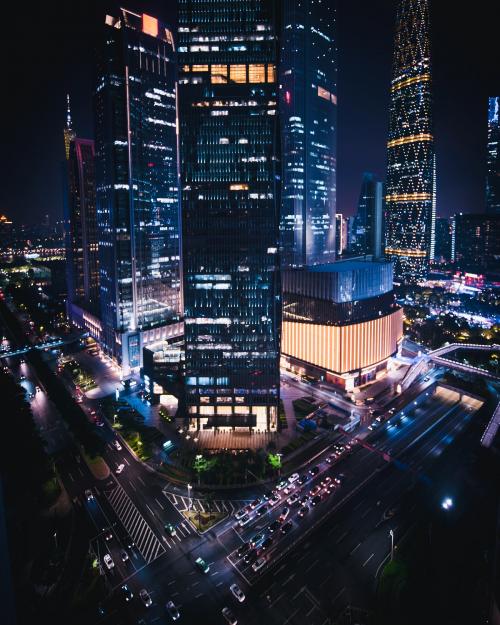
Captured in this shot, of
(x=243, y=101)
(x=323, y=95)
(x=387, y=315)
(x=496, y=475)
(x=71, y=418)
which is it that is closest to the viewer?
(x=496, y=475)

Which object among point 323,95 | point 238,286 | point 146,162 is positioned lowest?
point 238,286

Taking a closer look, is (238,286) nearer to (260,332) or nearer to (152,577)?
(260,332)

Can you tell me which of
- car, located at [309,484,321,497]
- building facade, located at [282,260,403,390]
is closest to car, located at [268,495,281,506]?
car, located at [309,484,321,497]

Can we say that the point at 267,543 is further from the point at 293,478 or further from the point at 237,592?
the point at 293,478

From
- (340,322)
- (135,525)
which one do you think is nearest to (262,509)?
(135,525)

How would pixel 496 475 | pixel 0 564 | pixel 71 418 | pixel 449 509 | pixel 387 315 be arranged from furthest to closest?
pixel 387 315 < pixel 71 418 < pixel 496 475 < pixel 449 509 < pixel 0 564

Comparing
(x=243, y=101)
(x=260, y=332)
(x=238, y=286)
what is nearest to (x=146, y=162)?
(x=243, y=101)
